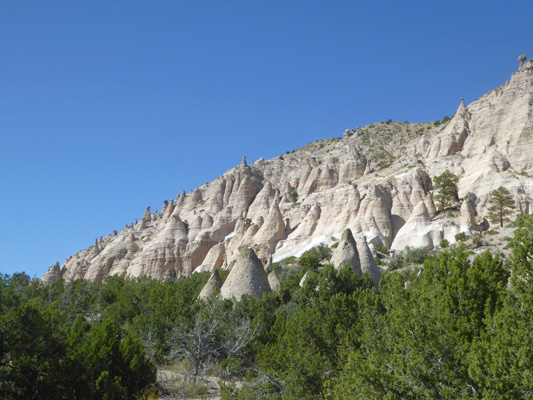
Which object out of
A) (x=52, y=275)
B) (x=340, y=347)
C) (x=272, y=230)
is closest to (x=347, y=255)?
(x=340, y=347)

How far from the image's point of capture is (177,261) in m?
66.5

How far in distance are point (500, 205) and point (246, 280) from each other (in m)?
31.6

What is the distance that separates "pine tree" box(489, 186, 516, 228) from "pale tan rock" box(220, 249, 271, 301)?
98.7 feet

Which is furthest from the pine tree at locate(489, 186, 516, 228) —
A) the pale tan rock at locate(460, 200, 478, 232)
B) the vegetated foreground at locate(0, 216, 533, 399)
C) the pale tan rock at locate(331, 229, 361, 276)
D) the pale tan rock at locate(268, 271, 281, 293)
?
the vegetated foreground at locate(0, 216, 533, 399)

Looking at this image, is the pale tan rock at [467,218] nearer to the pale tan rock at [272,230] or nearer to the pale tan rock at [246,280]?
the pale tan rock at [272,230]

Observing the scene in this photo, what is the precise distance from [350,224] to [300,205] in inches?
470

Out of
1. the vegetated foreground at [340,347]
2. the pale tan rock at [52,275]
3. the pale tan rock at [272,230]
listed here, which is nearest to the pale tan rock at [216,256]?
the pale tan rock at [272,230]

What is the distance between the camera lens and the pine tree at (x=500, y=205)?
153ft

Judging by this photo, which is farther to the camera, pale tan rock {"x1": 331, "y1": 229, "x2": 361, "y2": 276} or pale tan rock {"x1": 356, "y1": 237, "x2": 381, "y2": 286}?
pale tan rock {"x1": 356, "y1": 237, "x2": 381, "y2": 286}

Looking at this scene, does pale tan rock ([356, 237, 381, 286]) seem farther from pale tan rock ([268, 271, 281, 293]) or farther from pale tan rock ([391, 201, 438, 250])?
pale tan rock ([391, 201, 438, 250])

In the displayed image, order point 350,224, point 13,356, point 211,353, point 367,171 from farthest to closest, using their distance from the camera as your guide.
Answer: point 367,171 → point 350,224 → point 211,353 → point 13,356

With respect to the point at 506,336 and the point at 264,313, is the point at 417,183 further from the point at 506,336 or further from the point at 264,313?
the point at 506,336

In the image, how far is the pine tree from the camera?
46.6 meters

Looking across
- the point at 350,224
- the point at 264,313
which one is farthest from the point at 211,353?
the point at 350,224
